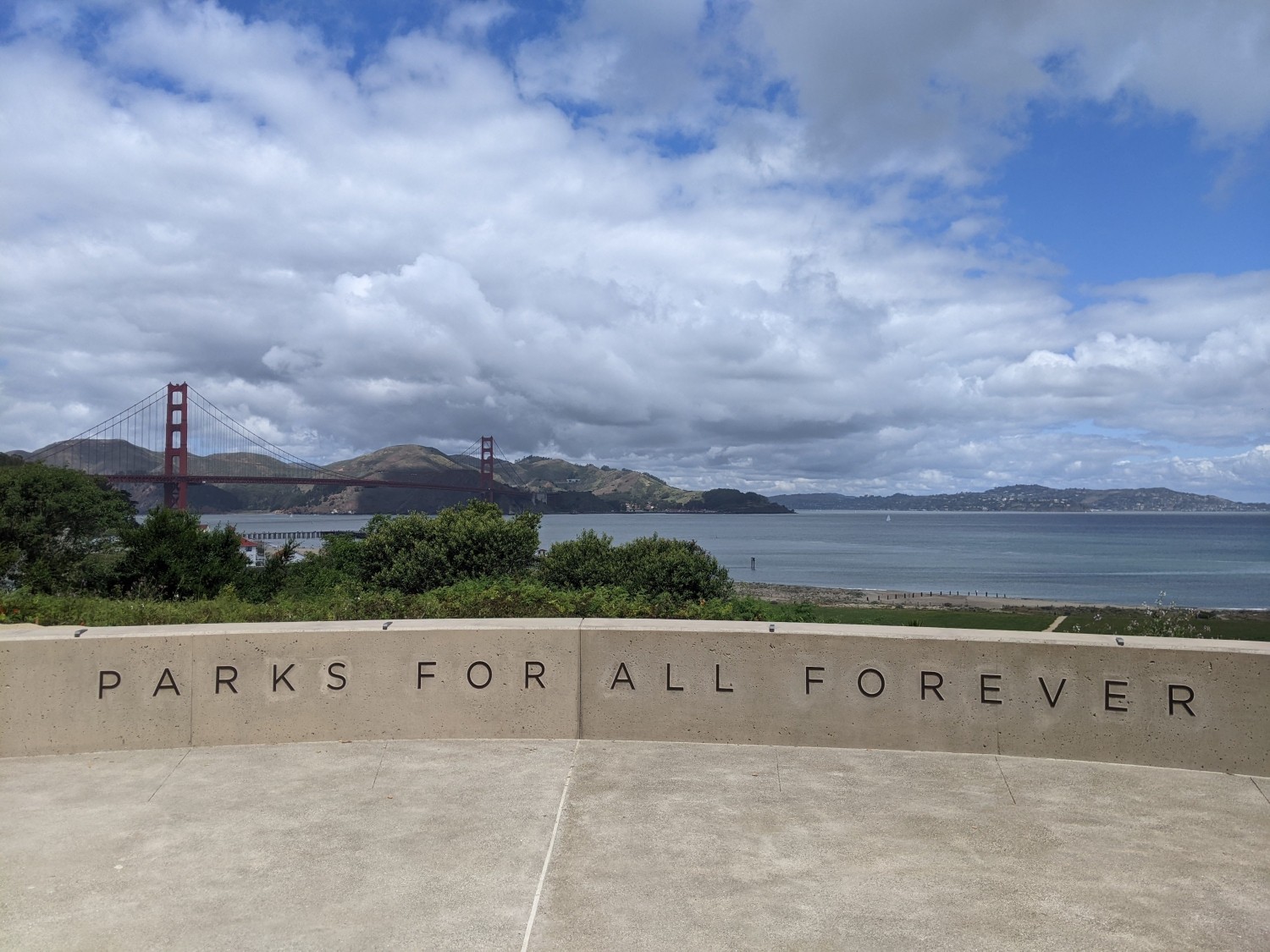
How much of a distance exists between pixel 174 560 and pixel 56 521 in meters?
21.0

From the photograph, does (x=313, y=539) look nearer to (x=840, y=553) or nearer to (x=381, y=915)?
(x=840, y=553)

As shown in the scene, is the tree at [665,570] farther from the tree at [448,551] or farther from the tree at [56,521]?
the tree at [56,521]

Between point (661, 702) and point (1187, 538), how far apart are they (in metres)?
215

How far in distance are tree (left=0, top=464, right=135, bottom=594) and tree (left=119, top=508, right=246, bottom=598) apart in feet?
41.9

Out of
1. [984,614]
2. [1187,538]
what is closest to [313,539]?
[984,614]

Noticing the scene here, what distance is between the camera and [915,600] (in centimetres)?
7419

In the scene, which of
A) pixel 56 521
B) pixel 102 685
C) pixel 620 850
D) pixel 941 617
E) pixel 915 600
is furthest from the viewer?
pixel 915 600

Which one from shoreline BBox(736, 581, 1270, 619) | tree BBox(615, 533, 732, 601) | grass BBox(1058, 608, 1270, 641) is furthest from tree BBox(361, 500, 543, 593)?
shoreline BBox(736, 581, 1270, 619)

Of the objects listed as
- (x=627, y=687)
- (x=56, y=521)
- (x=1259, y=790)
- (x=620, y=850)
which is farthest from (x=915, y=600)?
(x=620, y=850)

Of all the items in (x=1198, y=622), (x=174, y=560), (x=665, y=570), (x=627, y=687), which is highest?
(x=174, y=560)

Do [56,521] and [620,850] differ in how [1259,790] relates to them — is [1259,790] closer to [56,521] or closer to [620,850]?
[620,850]

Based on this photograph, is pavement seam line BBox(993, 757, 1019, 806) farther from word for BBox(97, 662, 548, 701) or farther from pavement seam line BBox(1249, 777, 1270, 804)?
word for BBox(97, 662, 548, 701)

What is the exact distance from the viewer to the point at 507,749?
6852mm

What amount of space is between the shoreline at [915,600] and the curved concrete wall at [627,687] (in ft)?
199
